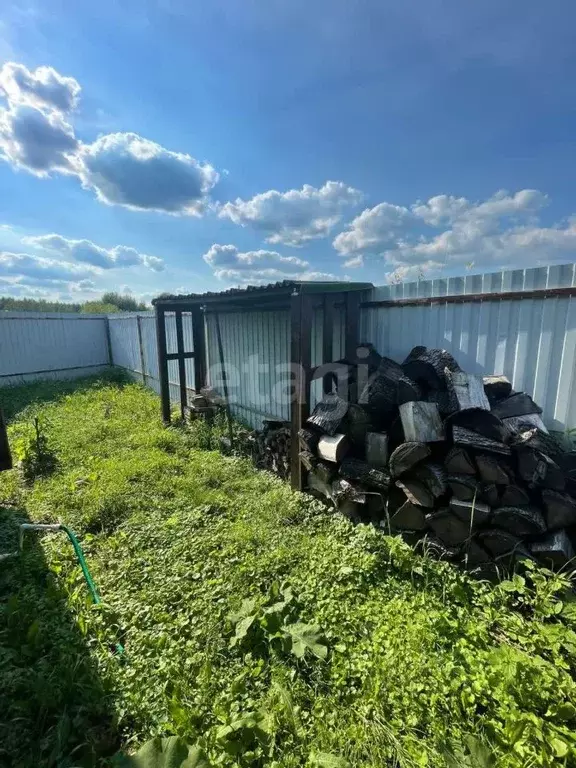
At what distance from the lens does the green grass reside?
1483 millimetres

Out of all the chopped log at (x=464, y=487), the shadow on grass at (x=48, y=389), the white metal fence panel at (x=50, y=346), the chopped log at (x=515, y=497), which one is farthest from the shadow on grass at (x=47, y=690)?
the white metal fence panel at (x=50, y=346)

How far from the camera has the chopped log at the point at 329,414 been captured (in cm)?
314

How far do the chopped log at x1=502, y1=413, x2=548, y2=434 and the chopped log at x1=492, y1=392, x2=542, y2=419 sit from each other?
0.11 feet

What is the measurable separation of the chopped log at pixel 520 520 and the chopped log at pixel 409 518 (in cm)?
50

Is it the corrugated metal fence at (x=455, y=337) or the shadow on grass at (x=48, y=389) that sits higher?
the corrugated metal fence at (x=455, y=337)

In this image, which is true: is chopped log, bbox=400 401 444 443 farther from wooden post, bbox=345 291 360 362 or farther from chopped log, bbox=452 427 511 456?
wooden post, bbox=345 291 360 362

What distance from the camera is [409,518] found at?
2.75 metres

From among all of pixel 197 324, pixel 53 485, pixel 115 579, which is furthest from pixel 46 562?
pixel 197 324

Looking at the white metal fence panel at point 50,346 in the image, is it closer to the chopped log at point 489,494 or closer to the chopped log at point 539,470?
the chopped log at point 489,494

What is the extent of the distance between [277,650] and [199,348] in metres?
5.18

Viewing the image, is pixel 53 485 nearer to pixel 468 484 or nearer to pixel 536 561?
pixel 468 484

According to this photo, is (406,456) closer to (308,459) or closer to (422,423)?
(422,423)

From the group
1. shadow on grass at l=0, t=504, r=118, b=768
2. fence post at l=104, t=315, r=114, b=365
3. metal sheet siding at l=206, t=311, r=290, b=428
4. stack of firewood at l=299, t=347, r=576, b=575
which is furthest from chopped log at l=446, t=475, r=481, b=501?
fence post at l=104, t=315, r=114, b=365

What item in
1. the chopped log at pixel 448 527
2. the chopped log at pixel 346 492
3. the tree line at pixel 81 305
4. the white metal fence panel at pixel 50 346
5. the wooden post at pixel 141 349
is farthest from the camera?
the tree line at pixel 81 305
